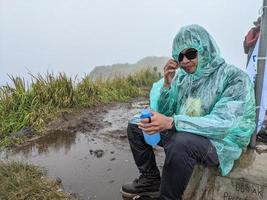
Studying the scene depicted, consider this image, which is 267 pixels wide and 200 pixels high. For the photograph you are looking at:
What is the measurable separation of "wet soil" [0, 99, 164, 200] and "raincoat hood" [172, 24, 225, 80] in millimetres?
1478

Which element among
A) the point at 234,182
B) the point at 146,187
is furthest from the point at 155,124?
the point at 146,187

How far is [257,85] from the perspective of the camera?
315 cm

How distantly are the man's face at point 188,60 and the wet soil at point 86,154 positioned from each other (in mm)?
1390

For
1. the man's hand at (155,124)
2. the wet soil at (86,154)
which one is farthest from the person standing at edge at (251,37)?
the man's hand at (155,124)

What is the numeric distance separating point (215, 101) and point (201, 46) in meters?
0.42

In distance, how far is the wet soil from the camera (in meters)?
3.64

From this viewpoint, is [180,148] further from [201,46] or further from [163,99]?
[201,46]

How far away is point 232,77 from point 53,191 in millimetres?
1881

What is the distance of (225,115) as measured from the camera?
2490 mm

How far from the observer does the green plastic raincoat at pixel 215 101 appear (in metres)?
2.51

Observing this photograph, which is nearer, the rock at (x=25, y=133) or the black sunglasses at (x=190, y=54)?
the black sunglasses at (x=190, y=54)

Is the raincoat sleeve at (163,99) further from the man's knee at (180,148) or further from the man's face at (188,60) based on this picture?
the man's knee at (180,148)

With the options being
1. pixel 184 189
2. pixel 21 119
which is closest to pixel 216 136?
pixel 184 189

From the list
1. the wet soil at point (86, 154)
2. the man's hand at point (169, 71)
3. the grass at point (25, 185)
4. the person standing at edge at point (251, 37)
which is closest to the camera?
the man's hand at point (169, 71)
